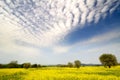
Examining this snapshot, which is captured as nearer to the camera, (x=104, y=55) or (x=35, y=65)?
(x=104, y=55)

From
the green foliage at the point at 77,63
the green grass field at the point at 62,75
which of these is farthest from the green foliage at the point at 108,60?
the green grass field at the point at 62,75

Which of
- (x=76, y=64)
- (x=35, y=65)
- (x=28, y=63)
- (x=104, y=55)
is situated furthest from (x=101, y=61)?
(x=35, y=65)

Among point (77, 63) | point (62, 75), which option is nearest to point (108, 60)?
point (77, 63)

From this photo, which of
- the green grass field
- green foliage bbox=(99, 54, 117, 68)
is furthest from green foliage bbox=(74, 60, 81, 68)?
the green grass field

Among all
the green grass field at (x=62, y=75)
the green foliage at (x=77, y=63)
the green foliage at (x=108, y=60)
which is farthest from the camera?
the green foliage at (x=77, y=63)

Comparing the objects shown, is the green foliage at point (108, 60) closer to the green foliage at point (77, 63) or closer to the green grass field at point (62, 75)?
the green foliage at point (77, 63)

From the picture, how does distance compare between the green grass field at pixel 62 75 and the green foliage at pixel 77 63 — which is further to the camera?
the green foliage at pixel 77 63

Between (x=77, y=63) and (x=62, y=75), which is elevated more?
(x=77, y=63)

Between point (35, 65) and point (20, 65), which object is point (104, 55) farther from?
point (20, 65)

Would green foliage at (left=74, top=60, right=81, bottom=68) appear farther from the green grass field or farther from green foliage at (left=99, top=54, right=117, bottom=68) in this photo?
the green grass field

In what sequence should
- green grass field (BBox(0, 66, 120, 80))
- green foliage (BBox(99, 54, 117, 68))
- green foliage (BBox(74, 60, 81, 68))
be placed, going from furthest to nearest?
green foliage (BBox(74, 60, 81, 68)) < green foliage (BBox(99, 54, 117, 68)) < green grass field (BBox(0, 66, 120, 80))

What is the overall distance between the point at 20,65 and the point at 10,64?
6.86 meters

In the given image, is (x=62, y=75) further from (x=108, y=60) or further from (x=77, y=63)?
(x=77, y=63)

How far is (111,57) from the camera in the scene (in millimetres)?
78125
